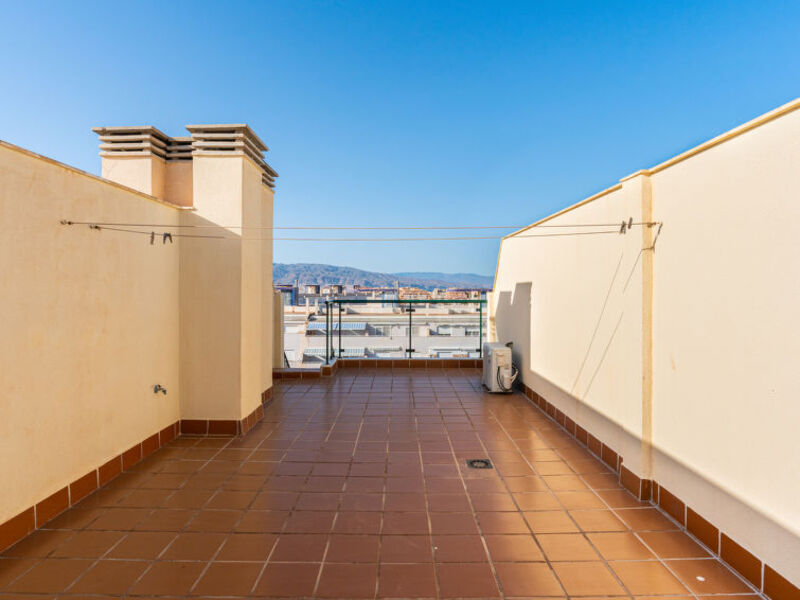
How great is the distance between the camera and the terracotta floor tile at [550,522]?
2309 millimetres

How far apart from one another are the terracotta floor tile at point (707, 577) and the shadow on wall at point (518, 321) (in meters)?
3.44

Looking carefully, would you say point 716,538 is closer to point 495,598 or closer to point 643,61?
point 495,598

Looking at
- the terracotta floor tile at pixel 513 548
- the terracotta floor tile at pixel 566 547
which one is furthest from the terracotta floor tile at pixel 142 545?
the terracotta floor tile at pixel 566 547

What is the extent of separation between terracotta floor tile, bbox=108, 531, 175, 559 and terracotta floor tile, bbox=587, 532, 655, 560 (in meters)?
2.18

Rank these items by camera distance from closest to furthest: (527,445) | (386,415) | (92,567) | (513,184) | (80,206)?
(92,567) → (80,206) → (527,445) → (386,415) → (513,184)

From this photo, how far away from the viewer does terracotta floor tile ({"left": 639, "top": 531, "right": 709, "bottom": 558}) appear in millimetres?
2051

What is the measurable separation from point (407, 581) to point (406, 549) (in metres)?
0.25

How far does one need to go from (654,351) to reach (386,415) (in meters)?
2.74

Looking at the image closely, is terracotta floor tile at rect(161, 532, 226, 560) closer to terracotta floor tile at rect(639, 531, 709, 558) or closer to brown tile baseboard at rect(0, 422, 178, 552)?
brown tile baseboard at rect(0, 422, 178, 552)

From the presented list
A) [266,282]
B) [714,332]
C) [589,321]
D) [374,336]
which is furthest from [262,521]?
[374,336]

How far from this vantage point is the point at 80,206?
8.55 feet

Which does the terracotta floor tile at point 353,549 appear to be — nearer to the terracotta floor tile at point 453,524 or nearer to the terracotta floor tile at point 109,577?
the terracotta floor tile at point 453,524

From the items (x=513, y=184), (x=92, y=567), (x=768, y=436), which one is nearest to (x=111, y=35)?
(x=92, y=567)

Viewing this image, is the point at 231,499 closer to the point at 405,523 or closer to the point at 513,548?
the point at 405,523
